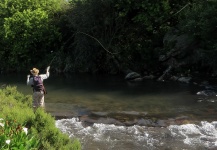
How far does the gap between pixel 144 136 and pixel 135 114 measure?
302 cm

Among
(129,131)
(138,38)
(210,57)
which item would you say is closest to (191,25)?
(210,57)

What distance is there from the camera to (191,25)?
72.8ft

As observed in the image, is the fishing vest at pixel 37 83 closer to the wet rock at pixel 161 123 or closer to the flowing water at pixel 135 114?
the flowing water at pixel 135 114

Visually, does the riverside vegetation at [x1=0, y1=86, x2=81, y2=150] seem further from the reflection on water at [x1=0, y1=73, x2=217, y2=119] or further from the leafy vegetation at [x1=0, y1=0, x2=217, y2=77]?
the leafy vegetation at [x1=0, y1=0, x2=217, y2=77]

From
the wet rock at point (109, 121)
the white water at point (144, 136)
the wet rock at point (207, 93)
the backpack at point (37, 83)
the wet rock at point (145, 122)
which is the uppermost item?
the backpack at point (37, 83)

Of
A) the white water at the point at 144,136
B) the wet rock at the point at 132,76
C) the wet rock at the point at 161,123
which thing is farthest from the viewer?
the wet rock at the point at 132,76

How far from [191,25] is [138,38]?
6.17 m

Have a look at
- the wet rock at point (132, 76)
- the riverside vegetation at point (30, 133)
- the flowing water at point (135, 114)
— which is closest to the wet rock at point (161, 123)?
the flowing water at point (135, 114)

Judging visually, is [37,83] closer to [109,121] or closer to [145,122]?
[109,121]

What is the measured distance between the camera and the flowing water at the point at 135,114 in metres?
11.4

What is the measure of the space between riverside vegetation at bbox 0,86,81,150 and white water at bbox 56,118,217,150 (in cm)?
255

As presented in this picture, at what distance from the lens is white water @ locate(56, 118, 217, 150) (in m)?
10.9

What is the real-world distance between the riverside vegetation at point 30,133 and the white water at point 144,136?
100 inches

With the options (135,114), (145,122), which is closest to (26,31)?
(135,114)
